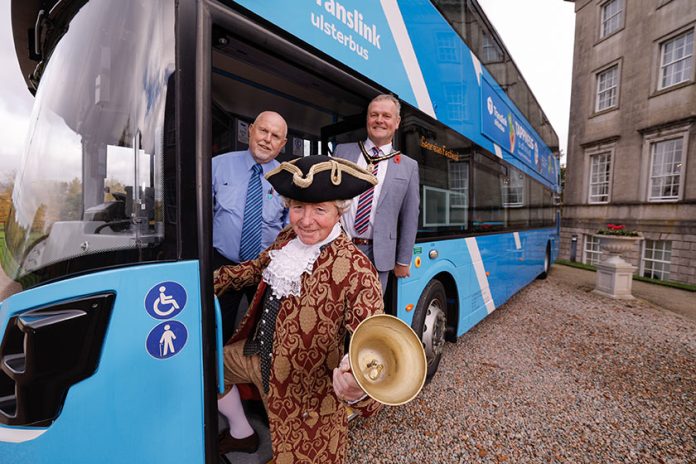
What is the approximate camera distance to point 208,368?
4.05ft

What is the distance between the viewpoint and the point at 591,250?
13.6m

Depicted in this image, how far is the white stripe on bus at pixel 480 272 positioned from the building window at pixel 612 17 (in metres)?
15.2

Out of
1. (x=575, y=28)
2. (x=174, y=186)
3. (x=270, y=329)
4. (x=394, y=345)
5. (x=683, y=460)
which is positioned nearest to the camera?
(x=394, y=345)

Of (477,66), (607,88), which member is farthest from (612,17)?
(477,66)

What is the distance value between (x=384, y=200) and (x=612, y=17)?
57.1 feet

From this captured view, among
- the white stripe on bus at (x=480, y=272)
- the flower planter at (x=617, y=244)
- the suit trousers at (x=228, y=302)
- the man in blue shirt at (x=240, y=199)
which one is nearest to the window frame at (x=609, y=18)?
the flower planter at (x=617, y=244)

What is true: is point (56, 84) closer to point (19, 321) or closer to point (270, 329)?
point (19, 321)

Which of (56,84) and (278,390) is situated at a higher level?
(56,84)

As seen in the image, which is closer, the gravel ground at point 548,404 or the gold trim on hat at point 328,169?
the gold trim on hat at point 328,169

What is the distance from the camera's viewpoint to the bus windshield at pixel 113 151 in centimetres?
111

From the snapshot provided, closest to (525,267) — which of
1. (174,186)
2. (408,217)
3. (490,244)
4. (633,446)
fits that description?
(490,244)

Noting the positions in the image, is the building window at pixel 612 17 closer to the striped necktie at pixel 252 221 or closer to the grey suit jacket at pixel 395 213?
the grey suit jacket at pixel 395 213

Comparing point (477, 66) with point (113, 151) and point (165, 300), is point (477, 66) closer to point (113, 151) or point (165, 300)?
point (113, 151)

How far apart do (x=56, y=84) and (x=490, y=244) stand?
4.07 meters
